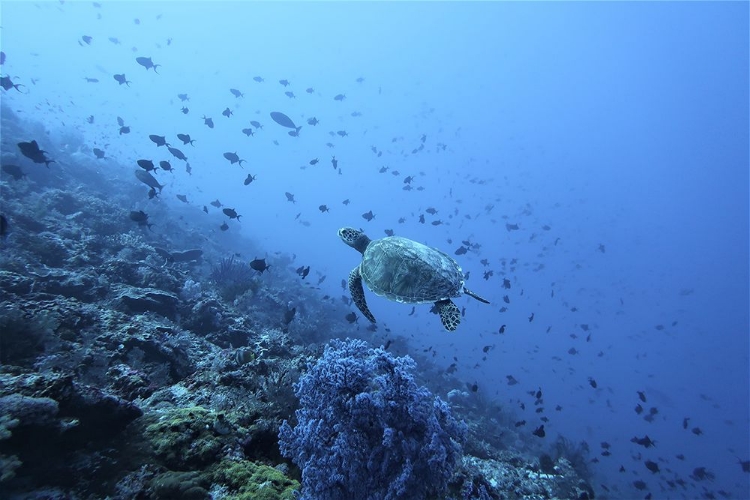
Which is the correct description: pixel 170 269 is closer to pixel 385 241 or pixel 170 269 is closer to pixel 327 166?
pixel 385 241

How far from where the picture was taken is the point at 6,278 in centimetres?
602

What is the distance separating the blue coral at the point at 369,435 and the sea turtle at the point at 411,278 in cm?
331

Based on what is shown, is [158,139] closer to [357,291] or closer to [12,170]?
[12,170]

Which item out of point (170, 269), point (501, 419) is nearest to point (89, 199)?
point (170, 269)

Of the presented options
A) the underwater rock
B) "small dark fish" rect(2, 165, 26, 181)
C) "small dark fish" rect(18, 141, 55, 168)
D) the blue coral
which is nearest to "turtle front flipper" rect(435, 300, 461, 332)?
the blue coral

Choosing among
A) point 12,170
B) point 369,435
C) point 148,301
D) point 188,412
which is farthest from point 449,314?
point 12,170

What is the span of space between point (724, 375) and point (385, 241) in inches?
4663

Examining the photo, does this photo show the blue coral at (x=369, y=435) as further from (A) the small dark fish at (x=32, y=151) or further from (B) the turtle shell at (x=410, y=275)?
(A) the small dark fish at (x=32, y=151)

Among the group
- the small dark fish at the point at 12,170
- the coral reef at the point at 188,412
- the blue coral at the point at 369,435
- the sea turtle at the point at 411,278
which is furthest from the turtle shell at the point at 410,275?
the small dark fish at the point at 12,170

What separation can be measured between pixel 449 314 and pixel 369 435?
166 inches

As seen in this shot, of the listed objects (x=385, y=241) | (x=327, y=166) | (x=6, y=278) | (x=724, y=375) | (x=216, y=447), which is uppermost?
(x=327, y=166)

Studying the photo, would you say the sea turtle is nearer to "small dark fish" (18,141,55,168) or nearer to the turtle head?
the turtle head

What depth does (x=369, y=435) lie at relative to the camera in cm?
346

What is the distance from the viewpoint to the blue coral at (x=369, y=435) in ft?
10.3
